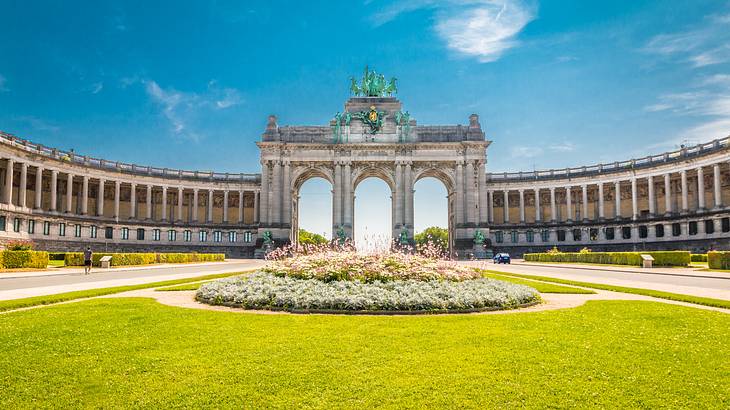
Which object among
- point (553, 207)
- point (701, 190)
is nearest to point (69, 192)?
point (553, 207)

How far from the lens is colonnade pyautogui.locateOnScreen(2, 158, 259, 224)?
77.3 m

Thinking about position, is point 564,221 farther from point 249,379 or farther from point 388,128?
point 249,379

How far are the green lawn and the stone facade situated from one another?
8339 cm

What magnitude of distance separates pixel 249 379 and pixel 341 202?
91.6m

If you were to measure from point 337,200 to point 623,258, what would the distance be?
5537 centimetres

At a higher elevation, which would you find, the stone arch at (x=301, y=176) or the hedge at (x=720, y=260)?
the stone arch at (x=301, y=176)

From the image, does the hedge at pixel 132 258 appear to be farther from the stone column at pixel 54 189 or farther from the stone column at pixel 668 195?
the stone column at pixel 668 195

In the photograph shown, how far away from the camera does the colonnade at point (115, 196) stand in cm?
7731

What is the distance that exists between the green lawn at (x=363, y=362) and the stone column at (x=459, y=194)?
278 ft

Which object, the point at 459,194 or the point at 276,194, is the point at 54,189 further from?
the point at 459,194

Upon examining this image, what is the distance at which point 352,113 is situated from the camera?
103m

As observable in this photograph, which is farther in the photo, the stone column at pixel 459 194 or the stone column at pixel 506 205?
the stone column at pixel 506 205

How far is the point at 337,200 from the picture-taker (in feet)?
329

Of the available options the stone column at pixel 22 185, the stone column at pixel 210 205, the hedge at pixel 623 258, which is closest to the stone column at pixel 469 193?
the hedge at pixel 623 258
